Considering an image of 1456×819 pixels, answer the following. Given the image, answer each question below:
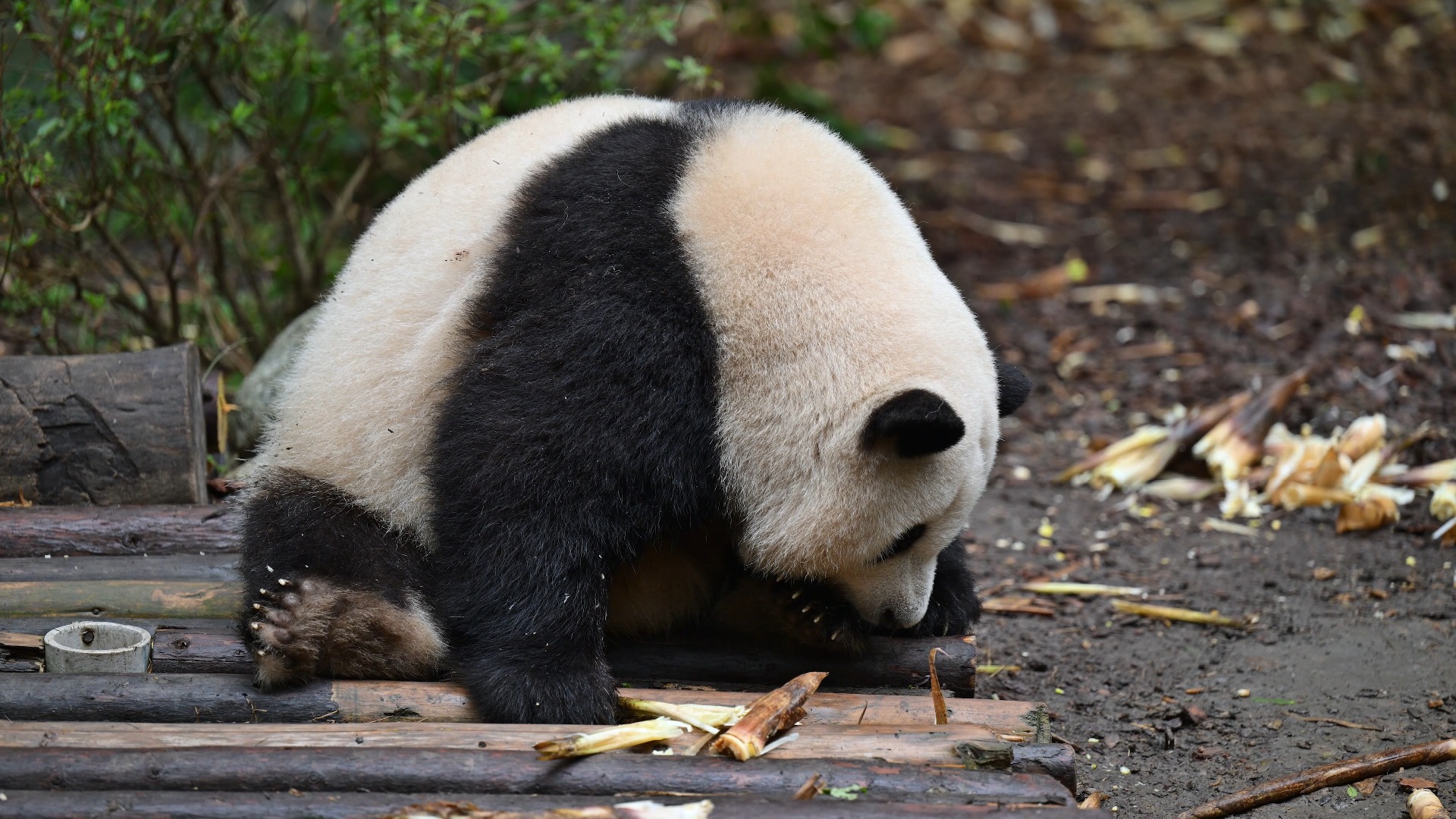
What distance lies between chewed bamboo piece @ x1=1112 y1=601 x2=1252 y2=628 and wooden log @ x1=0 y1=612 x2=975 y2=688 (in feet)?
3.73


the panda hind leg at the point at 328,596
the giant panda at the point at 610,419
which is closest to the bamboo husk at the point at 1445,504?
the giant panda at the point at 610,419

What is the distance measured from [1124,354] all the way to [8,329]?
5.73 meters

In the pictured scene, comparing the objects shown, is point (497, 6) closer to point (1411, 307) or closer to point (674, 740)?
point (674, 740)

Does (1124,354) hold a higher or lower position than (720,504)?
lower

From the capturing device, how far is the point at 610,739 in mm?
2996

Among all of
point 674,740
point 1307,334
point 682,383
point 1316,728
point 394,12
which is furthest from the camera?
point 1307,334

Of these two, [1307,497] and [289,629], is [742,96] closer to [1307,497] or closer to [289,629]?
[1307,497]

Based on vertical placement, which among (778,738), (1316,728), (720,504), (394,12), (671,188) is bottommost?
(1316,728)

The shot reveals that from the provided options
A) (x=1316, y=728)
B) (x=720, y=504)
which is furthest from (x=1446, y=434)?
(x=720, y=504)

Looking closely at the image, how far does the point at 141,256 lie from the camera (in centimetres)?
776

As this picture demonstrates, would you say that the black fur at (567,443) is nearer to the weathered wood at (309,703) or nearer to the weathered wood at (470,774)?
the weathered wood at (309,703)

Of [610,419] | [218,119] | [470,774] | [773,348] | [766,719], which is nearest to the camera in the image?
[470,774]

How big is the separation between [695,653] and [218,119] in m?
3.51

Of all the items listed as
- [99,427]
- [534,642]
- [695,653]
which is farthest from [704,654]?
[99,427]
